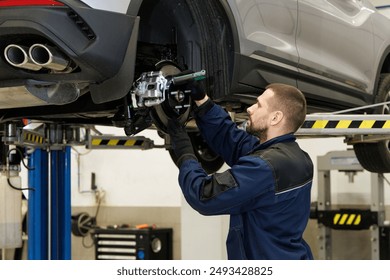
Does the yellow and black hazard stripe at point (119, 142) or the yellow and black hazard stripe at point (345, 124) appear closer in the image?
the yellow and black hazard stripe at point (345, 124)

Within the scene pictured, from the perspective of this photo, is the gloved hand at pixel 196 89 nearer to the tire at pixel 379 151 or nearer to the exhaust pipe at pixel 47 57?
the exhaust pipe at pixel 47 57

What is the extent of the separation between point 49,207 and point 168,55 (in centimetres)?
144

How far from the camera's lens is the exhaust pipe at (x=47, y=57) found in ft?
7.38

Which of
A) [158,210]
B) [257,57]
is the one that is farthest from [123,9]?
[158,210]

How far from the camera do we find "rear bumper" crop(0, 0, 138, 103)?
219 cm

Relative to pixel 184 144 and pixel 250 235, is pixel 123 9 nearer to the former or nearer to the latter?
pixel 184 144

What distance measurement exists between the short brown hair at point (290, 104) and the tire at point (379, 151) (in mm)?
1679

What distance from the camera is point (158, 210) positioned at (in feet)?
25.9

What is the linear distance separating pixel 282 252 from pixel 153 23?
108 centimetres

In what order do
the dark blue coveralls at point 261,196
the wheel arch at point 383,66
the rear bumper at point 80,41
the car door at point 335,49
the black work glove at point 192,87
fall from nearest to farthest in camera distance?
the rear bumper at point 80,41
the dark blue coveralls at point 261,196
the black work glove at point 192,87
the car door at point 335,49
the wheel arch at point 383,66

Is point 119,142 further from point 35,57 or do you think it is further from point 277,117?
point 35,57

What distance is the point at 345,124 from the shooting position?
11.7 feet

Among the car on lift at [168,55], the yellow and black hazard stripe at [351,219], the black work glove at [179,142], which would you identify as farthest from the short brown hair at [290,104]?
the yellow and black hazard stripe at [351,219]

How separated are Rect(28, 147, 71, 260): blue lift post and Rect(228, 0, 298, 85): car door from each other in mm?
1506
